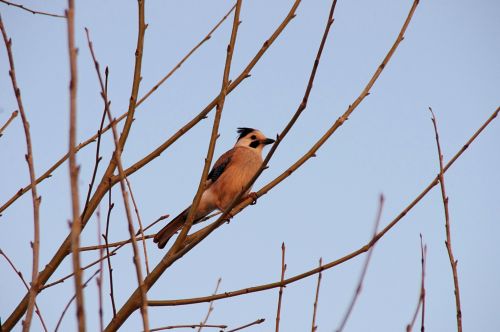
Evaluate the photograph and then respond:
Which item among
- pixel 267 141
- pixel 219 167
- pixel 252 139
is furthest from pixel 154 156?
pixel 252 139

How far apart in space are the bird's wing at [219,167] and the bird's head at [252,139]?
0.31 meters

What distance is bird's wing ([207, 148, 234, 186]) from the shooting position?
6545 millimetres

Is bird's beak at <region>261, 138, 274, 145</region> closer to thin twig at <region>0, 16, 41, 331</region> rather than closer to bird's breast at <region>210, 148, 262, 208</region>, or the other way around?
bird's breast at <region>210, 148, 262, 208</region>

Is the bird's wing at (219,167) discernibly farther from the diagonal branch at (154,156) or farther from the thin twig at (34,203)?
the thin twig at (34,203)

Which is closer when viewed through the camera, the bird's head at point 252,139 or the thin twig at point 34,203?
the thin twig at point 34,203

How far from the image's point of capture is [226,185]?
6.21 meters

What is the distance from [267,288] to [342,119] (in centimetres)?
92

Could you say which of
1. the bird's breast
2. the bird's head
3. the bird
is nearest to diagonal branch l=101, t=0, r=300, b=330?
the bird

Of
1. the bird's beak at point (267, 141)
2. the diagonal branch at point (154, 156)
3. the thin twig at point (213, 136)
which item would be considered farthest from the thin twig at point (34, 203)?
the bird's beak at point (267, 141)

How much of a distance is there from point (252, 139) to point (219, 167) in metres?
0.78

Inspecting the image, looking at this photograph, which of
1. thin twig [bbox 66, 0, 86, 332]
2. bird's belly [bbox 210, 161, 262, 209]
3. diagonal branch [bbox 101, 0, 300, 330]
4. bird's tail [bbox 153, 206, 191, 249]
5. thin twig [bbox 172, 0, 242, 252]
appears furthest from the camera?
bird's belly [bbox 210, 161, 262, 209]

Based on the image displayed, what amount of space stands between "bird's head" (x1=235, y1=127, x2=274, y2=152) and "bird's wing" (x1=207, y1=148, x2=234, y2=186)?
31cm

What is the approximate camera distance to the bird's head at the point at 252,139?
7.09m

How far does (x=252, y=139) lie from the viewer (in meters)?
7.30
